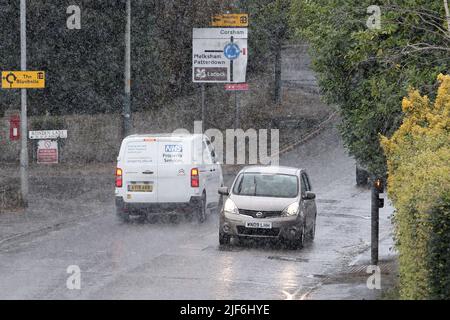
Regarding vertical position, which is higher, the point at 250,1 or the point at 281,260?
the point at 250,1

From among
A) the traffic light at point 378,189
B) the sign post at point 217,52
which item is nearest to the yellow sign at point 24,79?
the traffic light at point 378,189

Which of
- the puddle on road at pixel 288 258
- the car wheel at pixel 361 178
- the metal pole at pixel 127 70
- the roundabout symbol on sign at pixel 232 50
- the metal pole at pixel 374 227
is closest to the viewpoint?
the metal pole at pixel 374 227

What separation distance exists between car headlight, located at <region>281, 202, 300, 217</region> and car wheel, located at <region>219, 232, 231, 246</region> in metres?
1.15

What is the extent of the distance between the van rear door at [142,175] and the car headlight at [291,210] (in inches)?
168

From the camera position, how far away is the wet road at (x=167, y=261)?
14.2 meters

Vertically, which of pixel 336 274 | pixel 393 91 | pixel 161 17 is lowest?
pixel 336 274

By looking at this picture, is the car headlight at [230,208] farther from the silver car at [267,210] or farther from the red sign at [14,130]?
the red sign at [14,130]

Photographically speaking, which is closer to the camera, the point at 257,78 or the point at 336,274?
the point at 336,274

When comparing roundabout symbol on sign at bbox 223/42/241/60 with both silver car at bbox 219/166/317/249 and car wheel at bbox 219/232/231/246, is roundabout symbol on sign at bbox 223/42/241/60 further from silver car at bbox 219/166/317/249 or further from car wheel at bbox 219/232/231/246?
car wheel at bbox 219/232/231/246

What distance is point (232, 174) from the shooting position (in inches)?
1335
